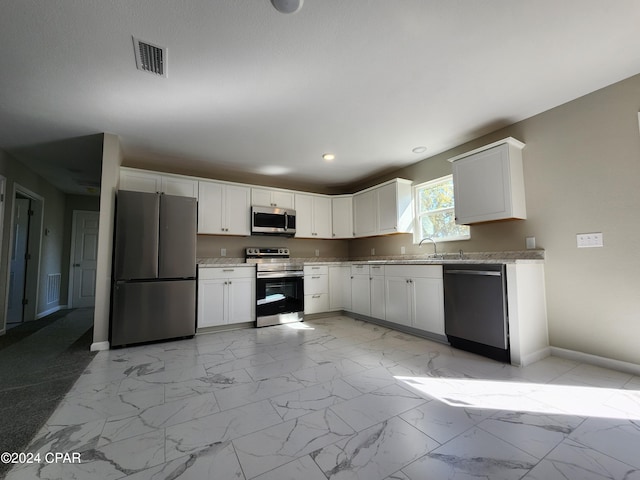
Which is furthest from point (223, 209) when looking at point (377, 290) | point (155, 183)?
point (377, 290)

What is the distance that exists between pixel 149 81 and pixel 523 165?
369 cm

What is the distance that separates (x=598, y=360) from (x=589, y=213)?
4.23 feet

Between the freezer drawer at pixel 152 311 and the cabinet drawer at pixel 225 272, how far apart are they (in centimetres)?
24

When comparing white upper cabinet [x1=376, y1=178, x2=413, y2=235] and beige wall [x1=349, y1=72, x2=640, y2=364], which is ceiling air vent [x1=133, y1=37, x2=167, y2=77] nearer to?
white upper cabinet [x1=376, y1=178, x2=413, y2=235]

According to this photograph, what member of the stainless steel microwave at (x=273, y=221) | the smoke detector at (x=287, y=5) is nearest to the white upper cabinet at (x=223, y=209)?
the stainless steel microwave at (x=273, y=221)

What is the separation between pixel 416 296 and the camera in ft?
10.9

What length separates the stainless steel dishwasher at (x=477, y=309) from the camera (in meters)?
2.50

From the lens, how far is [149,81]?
2.26 meters

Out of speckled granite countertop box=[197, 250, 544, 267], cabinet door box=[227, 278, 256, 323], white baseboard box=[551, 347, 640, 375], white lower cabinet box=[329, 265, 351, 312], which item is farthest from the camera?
white lower cabinet box=[329, 265, 351, 312]

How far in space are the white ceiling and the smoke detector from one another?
0.04 m

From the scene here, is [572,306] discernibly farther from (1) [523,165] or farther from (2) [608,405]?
(1) [523,165]

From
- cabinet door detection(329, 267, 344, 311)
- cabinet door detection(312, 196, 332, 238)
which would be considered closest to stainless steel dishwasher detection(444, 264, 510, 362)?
cabinet door detection(329, 267, 344, 311)

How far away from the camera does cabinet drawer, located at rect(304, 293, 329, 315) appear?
4387mm

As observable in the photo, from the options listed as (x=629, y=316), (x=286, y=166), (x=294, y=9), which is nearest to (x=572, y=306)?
(x=629, y=316)
